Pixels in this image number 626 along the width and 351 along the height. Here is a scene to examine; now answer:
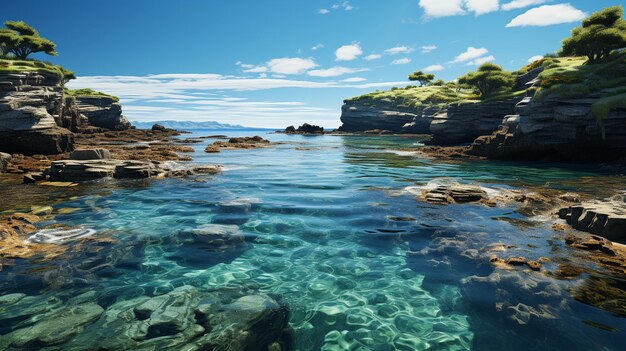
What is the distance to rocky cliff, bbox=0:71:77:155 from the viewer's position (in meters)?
26.5

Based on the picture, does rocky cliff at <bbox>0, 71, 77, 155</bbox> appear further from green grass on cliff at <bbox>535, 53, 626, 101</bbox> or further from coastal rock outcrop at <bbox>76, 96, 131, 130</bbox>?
coastal rock outcrop at <bbox>76, 96, 131, 130</bbox>

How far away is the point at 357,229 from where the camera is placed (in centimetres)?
1124

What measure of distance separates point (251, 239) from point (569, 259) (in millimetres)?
8795

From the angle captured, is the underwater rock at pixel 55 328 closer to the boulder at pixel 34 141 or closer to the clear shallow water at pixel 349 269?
the clear shallow water at pixel 349 269

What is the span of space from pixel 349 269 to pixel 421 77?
135832 mm

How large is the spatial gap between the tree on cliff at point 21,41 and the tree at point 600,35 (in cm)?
7409

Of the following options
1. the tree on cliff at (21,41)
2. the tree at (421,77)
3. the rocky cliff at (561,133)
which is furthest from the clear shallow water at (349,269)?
the tree at (421,77)

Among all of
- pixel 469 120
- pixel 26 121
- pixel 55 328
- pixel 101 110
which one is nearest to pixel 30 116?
pixel 26 121

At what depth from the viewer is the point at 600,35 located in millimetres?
30766

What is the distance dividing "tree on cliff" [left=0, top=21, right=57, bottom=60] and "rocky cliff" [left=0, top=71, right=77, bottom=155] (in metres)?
28.1

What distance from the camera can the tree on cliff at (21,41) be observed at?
49469 millimetres

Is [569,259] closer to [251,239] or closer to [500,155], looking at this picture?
[251,239]

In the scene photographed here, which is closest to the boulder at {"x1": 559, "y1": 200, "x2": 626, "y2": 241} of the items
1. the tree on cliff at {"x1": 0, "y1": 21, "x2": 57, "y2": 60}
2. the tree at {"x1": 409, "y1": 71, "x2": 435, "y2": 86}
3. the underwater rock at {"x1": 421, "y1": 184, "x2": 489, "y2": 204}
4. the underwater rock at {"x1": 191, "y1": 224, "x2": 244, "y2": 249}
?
the underwater rock at {"x1": 421, "y1": 184, "x2": 489, "y2": 204}

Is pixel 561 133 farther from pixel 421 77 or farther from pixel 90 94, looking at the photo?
pixel 421 77
